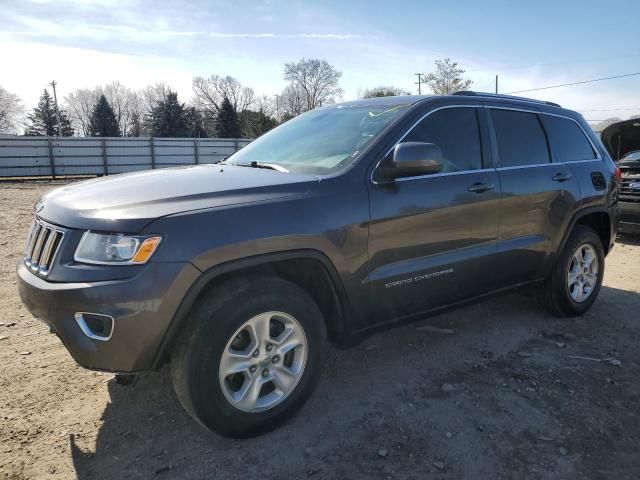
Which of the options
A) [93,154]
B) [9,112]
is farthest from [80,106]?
[93,154]

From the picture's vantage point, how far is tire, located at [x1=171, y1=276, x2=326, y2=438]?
245 centimetres

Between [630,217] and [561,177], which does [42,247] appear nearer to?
[561,177]

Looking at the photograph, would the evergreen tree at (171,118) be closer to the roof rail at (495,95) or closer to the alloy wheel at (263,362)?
the roof rail at (495,95)

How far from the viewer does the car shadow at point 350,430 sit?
98.4 inches

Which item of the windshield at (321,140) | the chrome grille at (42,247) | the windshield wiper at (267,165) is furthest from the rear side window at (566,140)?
the chrome grille at (42,247)

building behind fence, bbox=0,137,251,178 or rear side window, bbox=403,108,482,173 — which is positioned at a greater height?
building behind fence, bbox=0,137,251,178

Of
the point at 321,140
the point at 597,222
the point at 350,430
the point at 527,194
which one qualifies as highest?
the point at 321,140

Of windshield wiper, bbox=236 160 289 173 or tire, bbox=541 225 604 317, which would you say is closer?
windshield wiper, bbox=236 160 289 173

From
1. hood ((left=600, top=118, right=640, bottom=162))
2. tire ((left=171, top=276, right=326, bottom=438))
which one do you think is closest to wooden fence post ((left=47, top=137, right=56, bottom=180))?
hood ((left=600, top=118, right=640, bottom=162))

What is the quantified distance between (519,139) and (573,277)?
1435 millimetres

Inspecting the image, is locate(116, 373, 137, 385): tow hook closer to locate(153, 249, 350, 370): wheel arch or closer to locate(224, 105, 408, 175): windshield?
locate(153, 249, 350, 370): wheel arch

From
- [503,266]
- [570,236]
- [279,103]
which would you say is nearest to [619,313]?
[570,236]

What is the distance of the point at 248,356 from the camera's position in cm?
262

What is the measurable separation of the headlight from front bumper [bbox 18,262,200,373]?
71 millimetres
